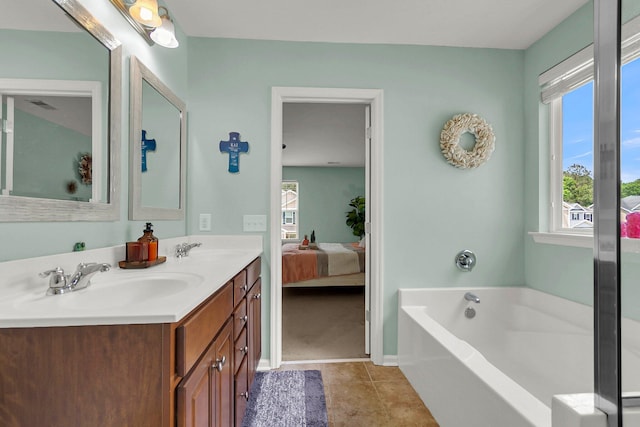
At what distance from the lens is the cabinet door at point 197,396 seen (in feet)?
2.70

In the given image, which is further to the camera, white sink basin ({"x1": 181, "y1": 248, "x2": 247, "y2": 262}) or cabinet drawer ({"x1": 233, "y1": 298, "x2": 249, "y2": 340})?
white sink basin ({"x1": 181, "y1": 248, "x2": 247, "y2": 262})

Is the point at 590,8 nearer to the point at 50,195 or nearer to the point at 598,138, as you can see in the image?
the point at 598,138

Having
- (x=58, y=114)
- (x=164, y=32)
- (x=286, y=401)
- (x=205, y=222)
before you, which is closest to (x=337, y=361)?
(x=286, y=401)

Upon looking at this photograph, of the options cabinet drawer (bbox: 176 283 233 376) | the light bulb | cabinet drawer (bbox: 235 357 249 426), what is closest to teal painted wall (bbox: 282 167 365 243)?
cabinet drawer (bbox: 235 357 249 426)

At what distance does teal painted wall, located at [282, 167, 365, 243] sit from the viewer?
24.4 feet

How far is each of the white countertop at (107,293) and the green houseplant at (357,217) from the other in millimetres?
5681

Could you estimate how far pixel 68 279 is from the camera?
1034 mm

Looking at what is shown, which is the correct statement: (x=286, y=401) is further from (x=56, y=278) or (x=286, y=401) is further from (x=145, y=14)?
(x=145, y=14)

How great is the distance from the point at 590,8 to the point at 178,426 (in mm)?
2938

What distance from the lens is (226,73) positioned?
2301 millimetres

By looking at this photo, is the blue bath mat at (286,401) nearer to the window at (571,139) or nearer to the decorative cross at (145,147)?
the decorative cross at (145,147)

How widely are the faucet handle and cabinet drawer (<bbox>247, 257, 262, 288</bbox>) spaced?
0.89 meters

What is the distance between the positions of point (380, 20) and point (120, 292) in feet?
7.12

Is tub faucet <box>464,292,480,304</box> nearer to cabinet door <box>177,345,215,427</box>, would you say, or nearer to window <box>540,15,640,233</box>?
window <box>540,15,640,233</box>
